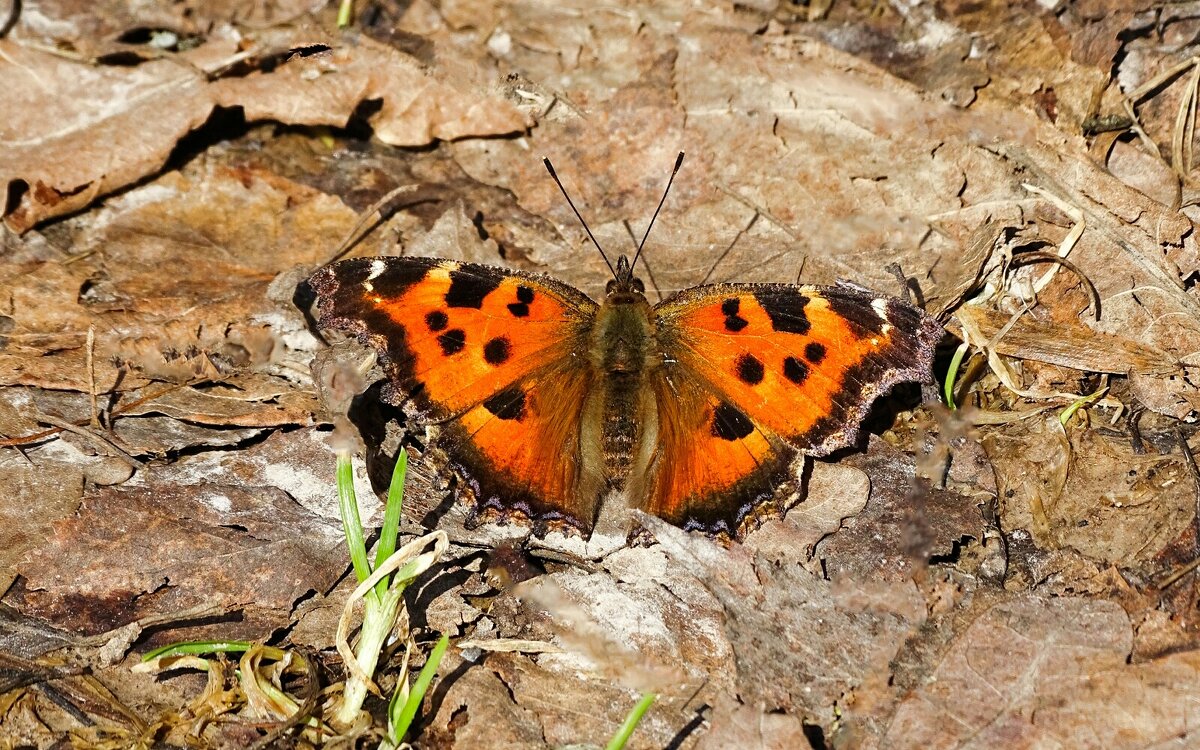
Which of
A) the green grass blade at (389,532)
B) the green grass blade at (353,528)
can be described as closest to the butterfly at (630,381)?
the green grass blade at (389,532)

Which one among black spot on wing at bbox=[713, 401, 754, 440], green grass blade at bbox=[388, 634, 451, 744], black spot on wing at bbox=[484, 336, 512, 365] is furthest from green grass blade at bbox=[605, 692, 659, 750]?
black spot on wing at bbox=[484, 336, 512, 365]

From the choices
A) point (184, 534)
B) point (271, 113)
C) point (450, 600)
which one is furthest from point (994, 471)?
point (271, 113)

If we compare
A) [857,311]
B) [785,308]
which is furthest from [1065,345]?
[785,308]

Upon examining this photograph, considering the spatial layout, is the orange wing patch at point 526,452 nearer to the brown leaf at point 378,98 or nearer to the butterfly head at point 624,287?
the butterfly head at point 624,287

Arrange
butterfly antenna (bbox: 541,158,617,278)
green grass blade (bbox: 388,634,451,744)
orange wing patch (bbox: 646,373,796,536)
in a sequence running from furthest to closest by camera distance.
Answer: butterfly antenna (bbox: 541,158,617,278), orange wing patch (bbox: 646,373,796,536), green grass blade (bbox: 388,634,451,744)

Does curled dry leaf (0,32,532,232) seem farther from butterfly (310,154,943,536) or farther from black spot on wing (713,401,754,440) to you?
black spot on wing (713,401,754,440)

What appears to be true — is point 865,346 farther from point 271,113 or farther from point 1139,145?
point 271,113
